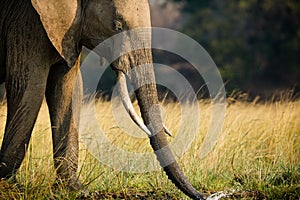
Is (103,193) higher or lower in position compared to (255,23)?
lower

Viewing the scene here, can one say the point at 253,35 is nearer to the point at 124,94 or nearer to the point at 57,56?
the point at 57,56

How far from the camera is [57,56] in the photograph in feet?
19.0

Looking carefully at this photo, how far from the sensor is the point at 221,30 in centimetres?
2364

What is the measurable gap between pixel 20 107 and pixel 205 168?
2.25 m

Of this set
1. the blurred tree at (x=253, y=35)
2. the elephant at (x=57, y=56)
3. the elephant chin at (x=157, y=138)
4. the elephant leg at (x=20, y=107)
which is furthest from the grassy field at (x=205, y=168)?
the blurred tree at (x=253, y=35)

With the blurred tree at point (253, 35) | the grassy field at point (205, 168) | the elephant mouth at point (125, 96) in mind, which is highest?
the blurred tree at point (253, 35)

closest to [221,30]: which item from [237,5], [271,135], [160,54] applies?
[237,5]

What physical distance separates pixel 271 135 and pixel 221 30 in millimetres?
15634

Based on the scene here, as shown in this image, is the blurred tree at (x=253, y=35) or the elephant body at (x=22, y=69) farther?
the blurred tree at (x=253, y=35)

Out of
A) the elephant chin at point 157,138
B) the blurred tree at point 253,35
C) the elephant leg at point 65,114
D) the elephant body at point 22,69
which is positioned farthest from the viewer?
the blurred tree at point 253,35

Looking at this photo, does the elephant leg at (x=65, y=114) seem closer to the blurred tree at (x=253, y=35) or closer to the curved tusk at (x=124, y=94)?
the curved tusk at (x=124, y=94)

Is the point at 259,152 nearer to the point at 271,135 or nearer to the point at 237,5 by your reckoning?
the point at 271,135

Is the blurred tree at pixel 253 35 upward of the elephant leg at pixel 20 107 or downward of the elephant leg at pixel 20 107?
upward

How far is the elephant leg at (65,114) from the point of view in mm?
6090
